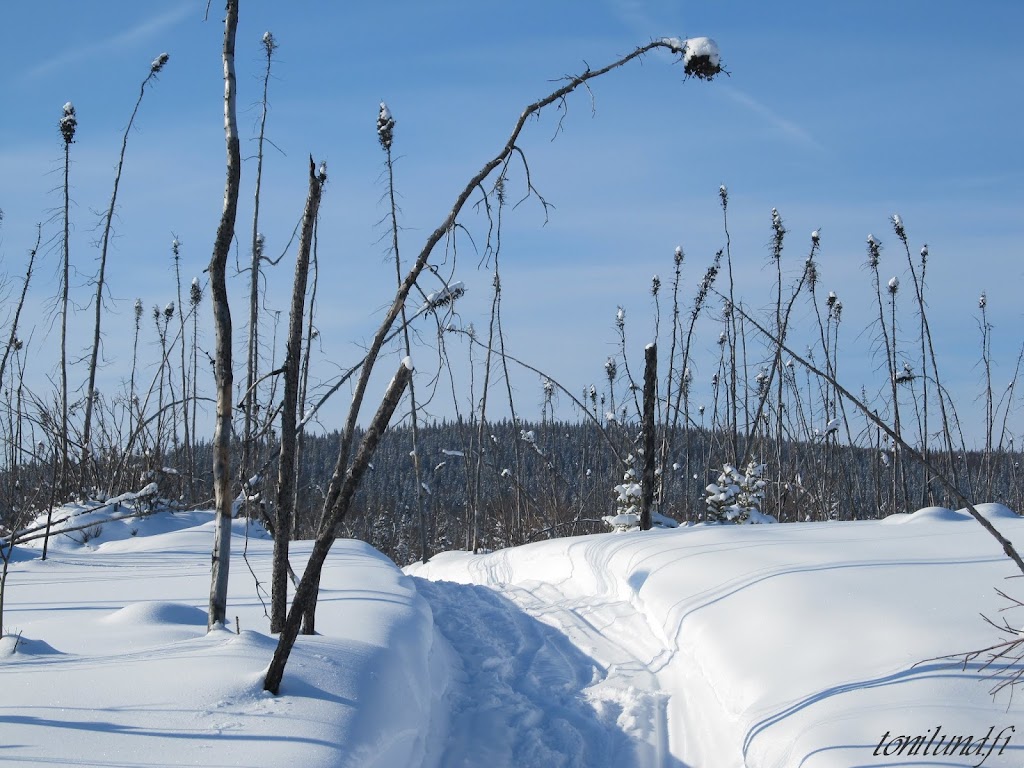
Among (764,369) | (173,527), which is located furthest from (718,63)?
(764,369)

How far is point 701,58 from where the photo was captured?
3.68 m

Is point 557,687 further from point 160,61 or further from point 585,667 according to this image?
point 160,61

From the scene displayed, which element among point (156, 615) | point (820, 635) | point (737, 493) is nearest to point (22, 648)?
point (156, 615)

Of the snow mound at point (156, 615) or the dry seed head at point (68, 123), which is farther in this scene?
the dry seed head at point (68, 123)

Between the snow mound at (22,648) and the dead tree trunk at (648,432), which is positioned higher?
the dead tree trunk at (648,432)

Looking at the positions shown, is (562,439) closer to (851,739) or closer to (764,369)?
(764,369)

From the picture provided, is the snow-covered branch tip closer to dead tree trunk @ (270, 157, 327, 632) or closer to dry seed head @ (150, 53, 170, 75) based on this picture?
dead tree trunk @ (270, 157, 327, 632)

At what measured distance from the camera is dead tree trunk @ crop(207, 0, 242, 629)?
4.39 m

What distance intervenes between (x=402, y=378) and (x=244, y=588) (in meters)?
4.51

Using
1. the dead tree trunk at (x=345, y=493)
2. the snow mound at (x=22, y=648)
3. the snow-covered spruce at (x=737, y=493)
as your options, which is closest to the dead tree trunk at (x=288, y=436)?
the dead tree trunk at (x=345, y=493)

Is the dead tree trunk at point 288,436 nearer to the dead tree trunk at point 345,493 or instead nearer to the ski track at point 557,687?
the dead tree trunk at point 345,493

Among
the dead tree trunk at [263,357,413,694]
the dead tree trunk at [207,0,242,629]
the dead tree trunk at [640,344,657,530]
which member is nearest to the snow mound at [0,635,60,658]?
the dead tree trunk at [207,0,242,629]

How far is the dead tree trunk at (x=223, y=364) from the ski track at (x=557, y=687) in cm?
151

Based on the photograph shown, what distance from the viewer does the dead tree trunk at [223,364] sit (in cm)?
439
